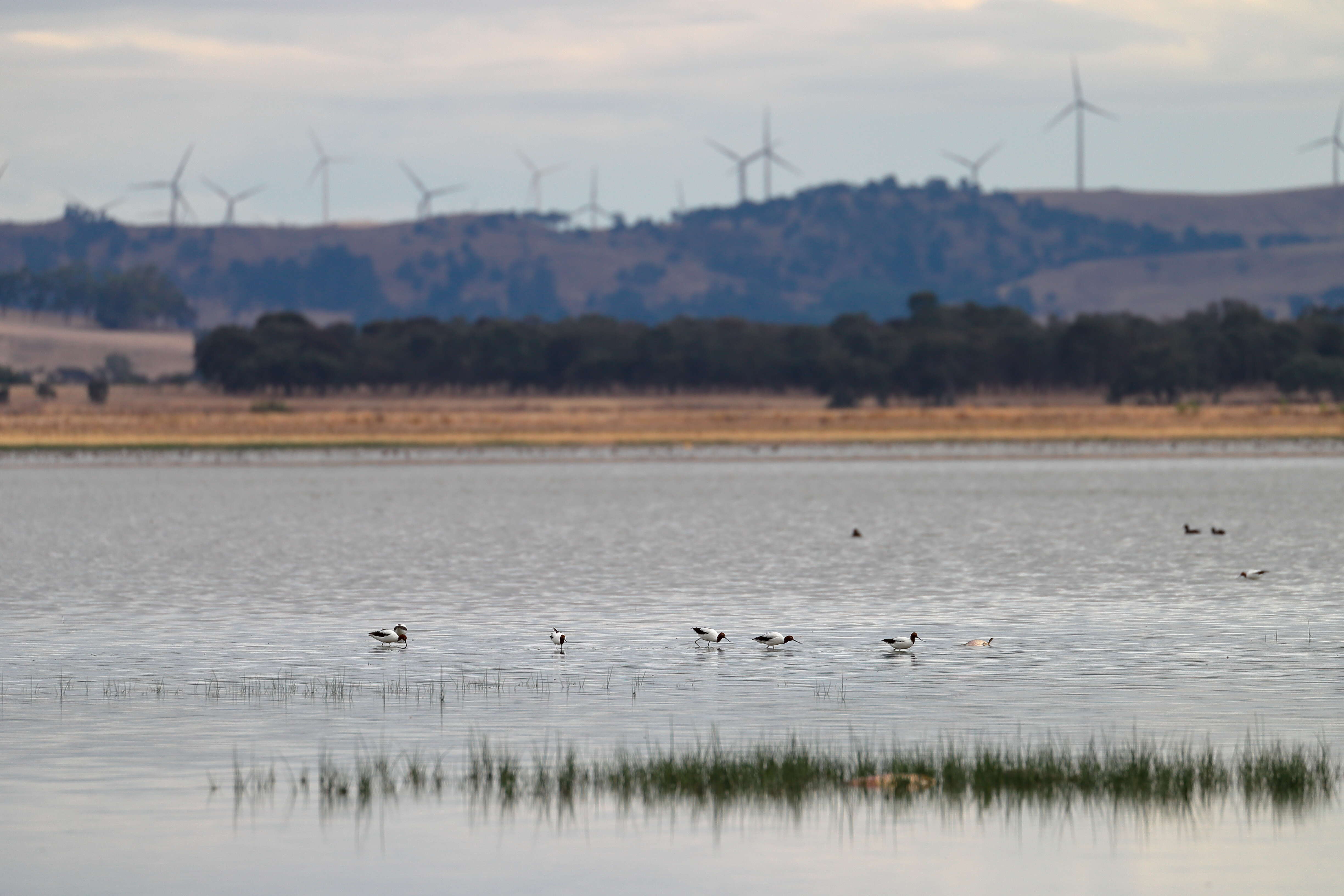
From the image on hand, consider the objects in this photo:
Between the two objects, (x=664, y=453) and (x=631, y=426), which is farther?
(x=631, y=426)

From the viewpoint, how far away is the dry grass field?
459ft

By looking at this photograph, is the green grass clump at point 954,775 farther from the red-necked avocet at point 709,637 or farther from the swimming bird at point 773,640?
the red-necked avocet at point 709,637

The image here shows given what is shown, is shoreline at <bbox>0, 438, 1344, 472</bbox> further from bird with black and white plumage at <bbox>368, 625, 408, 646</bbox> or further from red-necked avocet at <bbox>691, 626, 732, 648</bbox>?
red-necked avocet at <bbox>691, 626, 732, 648</bbox>

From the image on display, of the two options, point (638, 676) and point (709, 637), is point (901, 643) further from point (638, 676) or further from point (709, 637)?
point (638, 676)

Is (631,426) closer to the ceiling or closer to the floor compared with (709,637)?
closer to the ceiling

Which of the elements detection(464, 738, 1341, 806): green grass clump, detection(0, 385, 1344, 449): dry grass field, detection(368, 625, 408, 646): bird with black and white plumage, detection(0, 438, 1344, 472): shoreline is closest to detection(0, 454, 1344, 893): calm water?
detection(368, 625, 408, 646): bird with black and white plumage

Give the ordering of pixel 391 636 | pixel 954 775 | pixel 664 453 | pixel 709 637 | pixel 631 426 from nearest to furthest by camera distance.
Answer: pixel 954 775
pixel 709 637
pixel 391 636
pixel 664 453
pixel 631 426

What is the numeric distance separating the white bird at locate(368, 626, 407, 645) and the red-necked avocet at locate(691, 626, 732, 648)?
16.6 feet

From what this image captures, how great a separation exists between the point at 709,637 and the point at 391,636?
5585 mm

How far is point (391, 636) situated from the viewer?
33156 millimetres

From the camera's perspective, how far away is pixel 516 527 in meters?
68.1

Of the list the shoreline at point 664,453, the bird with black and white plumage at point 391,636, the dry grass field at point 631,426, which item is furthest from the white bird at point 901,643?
the dry grass field at point 631,426

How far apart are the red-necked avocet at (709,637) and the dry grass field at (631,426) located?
103m

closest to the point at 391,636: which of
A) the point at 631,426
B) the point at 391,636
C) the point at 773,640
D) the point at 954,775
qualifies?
the point at 391,636
